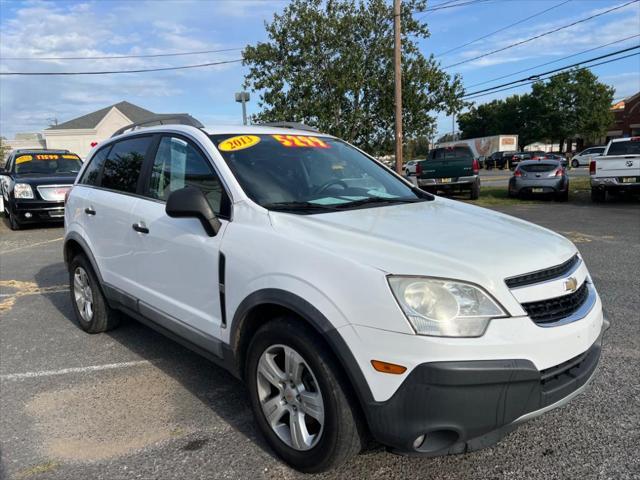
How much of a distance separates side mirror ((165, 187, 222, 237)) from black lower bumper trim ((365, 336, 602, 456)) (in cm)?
136

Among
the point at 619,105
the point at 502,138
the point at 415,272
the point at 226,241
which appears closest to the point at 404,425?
the point at 415,272

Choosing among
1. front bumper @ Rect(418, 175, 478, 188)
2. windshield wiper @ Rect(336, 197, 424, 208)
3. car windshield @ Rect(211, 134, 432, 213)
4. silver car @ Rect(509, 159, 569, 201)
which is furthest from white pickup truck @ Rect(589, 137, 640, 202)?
windshield wiper @ Rect(336, 197, 424, 208)

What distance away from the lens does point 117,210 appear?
390 cm

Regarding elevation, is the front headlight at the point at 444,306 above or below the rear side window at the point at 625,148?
below

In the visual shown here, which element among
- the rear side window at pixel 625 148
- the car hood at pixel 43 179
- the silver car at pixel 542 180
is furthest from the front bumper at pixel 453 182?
the car hood at pixel 43 179

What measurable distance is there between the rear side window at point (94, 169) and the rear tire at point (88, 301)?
70 cm

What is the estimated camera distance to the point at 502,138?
2148 inches

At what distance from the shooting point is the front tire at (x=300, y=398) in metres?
2.24

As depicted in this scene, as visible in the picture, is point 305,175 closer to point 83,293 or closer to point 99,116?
point 83,293

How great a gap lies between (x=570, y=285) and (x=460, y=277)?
700 mm

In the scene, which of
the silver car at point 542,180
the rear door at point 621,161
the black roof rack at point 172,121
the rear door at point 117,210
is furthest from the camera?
the silver car at point 542,180

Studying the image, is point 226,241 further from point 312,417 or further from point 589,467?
point 589,467

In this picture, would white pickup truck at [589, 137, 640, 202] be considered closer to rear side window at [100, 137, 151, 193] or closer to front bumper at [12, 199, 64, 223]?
rear side window at [100, 137, 151, 193]

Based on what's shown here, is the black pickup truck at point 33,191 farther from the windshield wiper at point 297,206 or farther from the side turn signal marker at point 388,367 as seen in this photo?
the side turn signal marker at point 388,367
